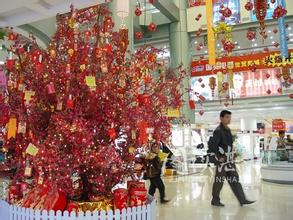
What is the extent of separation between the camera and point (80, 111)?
312 centimetres

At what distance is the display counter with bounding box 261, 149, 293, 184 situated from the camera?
862 cm

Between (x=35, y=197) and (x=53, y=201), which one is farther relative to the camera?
(x=35, y=197)

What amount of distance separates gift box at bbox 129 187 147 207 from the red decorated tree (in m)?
0.18

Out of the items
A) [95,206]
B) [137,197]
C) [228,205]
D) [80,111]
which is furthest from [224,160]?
[80,111]

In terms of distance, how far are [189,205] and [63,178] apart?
11.7 ft

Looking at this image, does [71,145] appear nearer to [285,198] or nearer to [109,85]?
[109,85]

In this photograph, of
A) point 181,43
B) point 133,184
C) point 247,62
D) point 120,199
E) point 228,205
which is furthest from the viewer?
point 181,43

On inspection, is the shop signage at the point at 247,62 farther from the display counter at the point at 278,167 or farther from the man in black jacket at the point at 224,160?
the man in black jacket at the point at 224,160

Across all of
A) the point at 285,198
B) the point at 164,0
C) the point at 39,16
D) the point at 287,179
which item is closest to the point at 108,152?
the point at 39,16

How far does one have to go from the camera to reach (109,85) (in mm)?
3248

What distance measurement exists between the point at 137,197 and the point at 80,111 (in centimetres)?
93

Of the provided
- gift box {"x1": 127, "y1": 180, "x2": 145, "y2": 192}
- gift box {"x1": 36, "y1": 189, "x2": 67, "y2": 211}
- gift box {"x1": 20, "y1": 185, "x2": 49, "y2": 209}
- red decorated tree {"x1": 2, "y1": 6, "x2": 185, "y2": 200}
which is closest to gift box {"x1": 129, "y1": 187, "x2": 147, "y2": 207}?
gift box {"x1": 127, "y1": 180, "x2": 145, "y2": 192}

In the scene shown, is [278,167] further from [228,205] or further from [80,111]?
[80,111]

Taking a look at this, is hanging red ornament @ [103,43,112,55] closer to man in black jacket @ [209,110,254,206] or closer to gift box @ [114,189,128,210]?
gift box @ [114,189,128,210]
